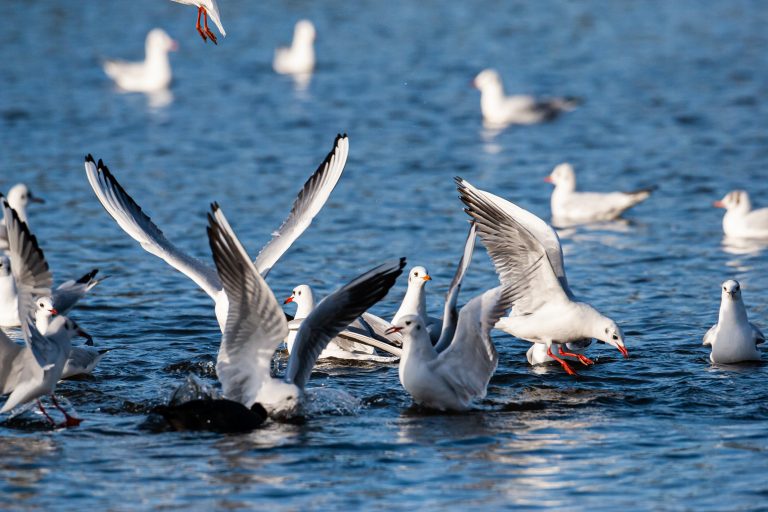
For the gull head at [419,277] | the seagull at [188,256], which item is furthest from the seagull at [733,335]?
the seagull at [188,256]

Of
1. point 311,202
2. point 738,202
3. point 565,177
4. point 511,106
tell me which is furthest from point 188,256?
point 511,106

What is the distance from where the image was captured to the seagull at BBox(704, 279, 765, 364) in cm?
1061

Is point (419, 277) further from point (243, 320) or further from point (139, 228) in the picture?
point (243, 320)

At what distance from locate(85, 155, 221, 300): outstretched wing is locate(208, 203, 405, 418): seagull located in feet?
6.82

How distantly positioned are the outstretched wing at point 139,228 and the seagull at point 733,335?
13.4 ft

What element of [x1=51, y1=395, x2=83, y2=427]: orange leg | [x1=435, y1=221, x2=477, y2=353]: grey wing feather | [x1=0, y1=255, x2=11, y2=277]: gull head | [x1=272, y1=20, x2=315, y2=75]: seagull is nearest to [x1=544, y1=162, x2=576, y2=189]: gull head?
[x1=435, y1=221, x2=477, y2=353]: grey wing feather

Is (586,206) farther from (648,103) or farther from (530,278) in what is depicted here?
(648,103)

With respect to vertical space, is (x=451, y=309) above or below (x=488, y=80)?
below

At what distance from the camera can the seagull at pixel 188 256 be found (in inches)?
450

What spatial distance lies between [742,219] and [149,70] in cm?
1388

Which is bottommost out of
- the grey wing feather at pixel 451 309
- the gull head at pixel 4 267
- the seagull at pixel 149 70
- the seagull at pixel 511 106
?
the grey wing feather at pixel 451 309

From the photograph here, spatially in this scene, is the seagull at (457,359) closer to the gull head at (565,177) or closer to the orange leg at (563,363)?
the orange leg at (563,363)

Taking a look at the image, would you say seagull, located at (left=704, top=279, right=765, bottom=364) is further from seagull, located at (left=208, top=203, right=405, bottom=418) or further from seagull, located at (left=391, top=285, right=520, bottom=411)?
seagull, located at (left=208, top=203, right=405, bottom=418)

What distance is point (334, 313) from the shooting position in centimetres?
940
